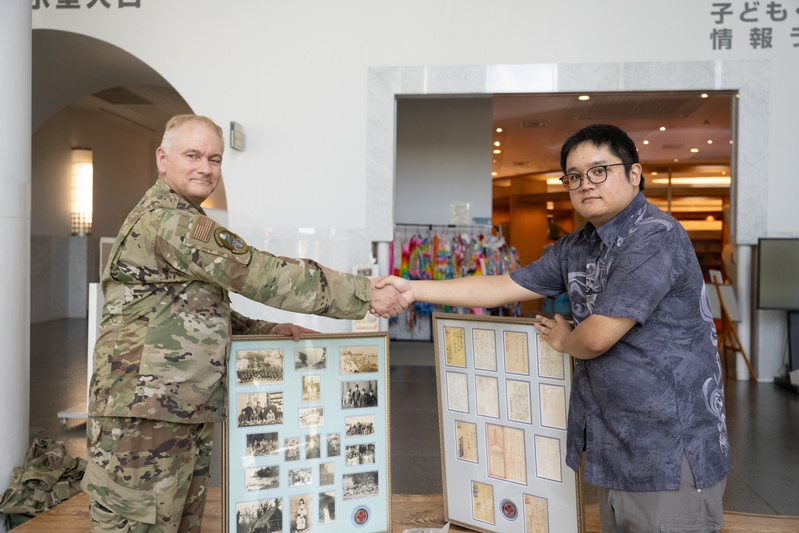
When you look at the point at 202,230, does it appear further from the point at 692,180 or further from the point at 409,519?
the point at 692,180

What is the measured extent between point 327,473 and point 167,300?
96 cm

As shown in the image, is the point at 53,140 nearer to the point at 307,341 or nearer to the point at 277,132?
the point at 277,132

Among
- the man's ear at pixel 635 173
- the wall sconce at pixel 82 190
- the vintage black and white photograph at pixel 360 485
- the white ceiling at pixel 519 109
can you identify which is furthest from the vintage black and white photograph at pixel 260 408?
the wall sconce at pixel 82 190

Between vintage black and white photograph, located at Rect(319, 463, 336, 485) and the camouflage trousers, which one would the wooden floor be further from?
the camouflage trousers

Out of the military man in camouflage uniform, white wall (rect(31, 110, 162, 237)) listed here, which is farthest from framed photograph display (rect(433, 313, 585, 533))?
white wall (rect(31, 110, 162, 237))

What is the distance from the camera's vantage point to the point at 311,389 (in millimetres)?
2551

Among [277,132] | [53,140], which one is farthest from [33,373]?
[53,140]

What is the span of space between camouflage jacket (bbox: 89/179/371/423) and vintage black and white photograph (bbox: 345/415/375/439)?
62 centimetres

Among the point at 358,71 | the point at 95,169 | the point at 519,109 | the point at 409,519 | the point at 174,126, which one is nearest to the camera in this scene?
the point at 174,126

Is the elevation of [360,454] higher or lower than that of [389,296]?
lower

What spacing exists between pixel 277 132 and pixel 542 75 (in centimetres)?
284

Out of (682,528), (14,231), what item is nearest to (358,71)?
(14,231)

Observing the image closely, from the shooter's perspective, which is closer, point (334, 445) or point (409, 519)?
point (334, 445)

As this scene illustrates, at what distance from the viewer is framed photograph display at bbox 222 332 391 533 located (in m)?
2.45
